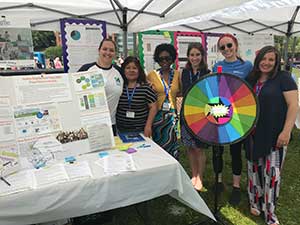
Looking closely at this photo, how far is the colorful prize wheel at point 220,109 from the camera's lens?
1.42 meters

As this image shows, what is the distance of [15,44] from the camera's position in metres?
2.57

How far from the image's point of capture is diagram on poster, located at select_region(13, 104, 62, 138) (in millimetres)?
1282

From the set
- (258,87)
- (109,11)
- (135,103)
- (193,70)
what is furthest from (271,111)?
(109,11)

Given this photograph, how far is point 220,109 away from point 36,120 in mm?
999

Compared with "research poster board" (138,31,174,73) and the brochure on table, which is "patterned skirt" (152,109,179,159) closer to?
the brochure on table

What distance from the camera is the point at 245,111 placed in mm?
1425

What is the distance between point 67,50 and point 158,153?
176cm

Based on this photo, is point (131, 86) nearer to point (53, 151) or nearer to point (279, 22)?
point (53, 151)

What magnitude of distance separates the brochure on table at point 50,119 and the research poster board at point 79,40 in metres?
1.38

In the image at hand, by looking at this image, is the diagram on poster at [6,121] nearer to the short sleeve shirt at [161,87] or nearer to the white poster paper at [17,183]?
the white poster paper at [17,183]

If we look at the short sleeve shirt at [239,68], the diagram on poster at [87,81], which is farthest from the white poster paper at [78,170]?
the short sleeve shirt at [239,68]

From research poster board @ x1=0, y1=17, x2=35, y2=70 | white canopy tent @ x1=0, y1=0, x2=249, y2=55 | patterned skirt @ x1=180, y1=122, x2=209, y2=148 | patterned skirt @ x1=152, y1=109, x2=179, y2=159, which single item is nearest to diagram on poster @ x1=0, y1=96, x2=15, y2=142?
patterned skirt @ x1=152, y1=109, x2=179, y2=159

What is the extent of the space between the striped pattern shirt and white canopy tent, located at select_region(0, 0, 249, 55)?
85 centimetres

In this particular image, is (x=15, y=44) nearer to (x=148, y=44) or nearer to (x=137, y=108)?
(x=137, y=108)
